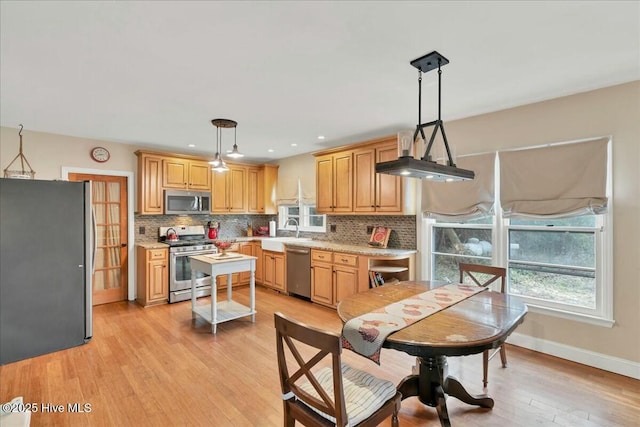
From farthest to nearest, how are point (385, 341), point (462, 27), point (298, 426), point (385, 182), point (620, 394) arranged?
point (385, 182)
point (620, 394)
point (298, 426)
point (462, 27)
point (385, 341)

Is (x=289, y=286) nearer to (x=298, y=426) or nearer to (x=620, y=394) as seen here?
(x=298, y=426)

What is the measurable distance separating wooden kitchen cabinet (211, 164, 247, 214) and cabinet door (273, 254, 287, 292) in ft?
4.53

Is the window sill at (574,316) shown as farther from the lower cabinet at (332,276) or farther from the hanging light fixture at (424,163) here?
the lower cabinet at (332,276)

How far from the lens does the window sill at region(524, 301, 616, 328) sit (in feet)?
9.09

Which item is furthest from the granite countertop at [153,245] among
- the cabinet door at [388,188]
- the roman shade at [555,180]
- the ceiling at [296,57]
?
→ the roman shade at [555,180]

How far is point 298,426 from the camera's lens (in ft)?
6.91

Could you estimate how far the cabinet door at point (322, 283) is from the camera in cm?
452

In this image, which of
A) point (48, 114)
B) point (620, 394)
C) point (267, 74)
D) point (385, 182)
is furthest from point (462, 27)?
point (48, 114)

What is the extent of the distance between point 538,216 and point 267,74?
293 cm

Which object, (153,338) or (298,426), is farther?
(153,338)

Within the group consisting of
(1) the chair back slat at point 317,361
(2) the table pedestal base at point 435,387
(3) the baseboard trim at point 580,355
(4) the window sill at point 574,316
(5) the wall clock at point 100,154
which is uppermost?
(5) the wall clock at point 100,154

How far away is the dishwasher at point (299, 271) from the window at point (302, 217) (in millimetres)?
778

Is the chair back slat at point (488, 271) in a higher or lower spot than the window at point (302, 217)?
lower

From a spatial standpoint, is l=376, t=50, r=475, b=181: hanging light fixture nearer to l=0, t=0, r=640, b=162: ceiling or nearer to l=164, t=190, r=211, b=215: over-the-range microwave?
l=0, t=0, r=640, b=162: ceiling
